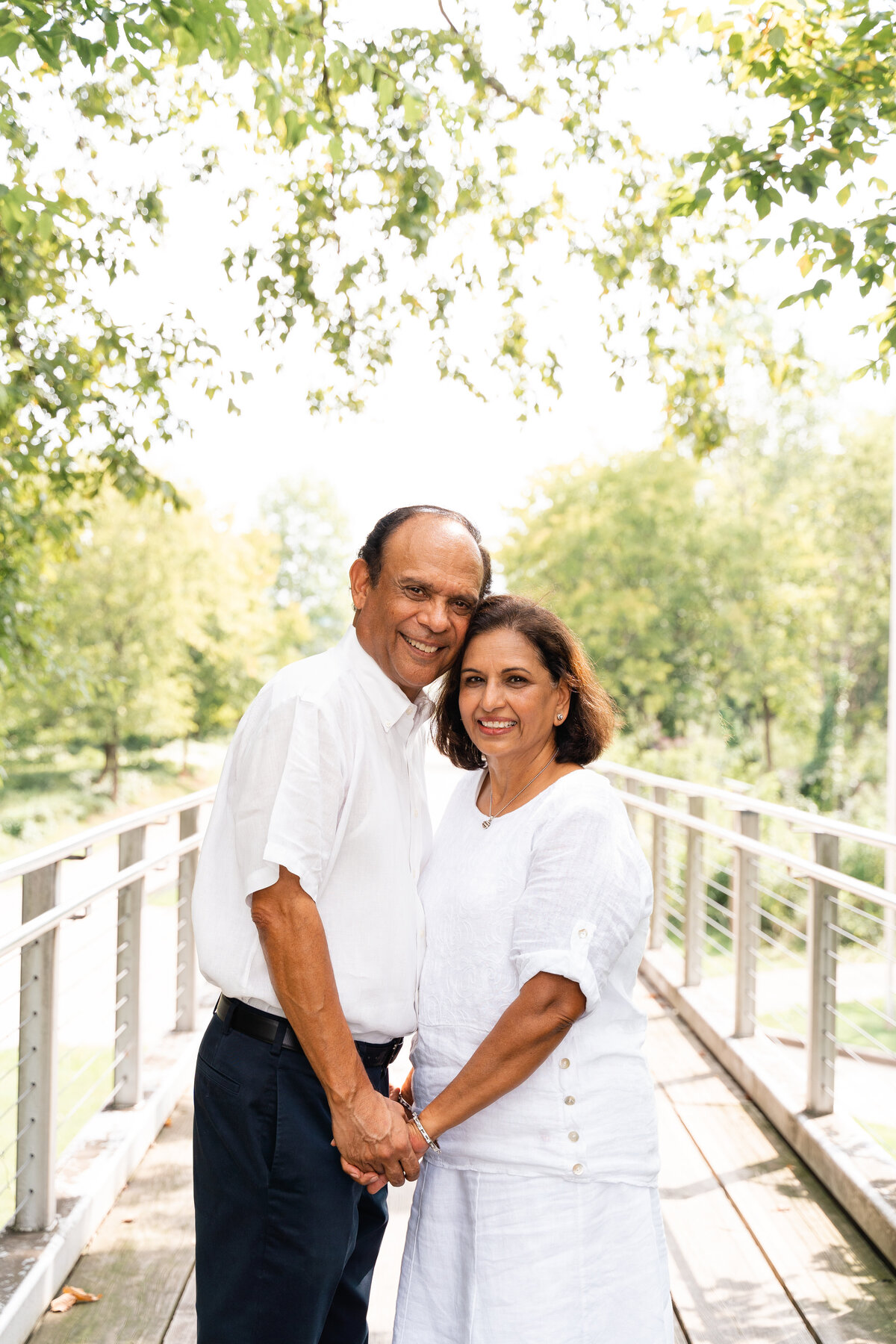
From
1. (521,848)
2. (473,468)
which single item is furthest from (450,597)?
(473,468)

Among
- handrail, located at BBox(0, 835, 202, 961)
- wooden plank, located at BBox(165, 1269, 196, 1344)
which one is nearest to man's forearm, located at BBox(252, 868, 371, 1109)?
handrail, located at BBox(0, 835, 202, 961)

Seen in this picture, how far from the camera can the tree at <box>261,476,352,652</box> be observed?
58406 millimetres

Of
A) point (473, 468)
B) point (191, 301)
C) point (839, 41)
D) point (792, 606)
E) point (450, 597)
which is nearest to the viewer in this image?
point (450, 597)

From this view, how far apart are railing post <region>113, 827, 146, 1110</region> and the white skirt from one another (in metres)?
2.09

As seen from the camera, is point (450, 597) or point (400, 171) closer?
point (450, 597)

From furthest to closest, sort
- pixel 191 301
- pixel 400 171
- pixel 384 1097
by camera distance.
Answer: pixel 191 301 < pixel 400 171 < pixel 384 1097

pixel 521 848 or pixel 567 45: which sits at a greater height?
pixel 567 45

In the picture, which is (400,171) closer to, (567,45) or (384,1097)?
(567,45)

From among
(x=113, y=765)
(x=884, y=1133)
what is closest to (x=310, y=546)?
(x=113, y=765)

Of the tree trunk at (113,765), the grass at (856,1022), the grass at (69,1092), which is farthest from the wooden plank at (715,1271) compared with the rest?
the tree trunk at (113,765)

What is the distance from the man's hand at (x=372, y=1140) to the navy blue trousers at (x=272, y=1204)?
37 mm

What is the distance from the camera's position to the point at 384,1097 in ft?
6.01

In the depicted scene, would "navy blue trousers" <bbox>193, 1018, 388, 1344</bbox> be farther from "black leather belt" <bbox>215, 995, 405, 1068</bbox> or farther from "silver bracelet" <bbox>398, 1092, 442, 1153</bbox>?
"silver bracelet" <bbox>398, 1092, 442, 1153</bbox>

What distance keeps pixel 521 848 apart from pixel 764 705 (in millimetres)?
26349
